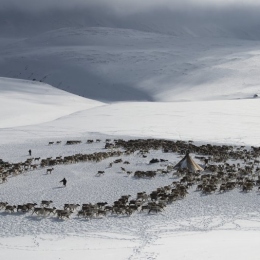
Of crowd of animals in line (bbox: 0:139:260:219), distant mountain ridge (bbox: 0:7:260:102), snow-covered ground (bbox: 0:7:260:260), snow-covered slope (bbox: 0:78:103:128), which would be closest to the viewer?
snow-covered ground (bbox: 0:7:260:260)

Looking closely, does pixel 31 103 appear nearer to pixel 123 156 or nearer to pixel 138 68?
pixel 123 156

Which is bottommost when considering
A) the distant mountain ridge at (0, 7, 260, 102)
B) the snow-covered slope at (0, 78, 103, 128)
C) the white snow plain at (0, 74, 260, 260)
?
the white snow plain at (0, 74, 260, 260)

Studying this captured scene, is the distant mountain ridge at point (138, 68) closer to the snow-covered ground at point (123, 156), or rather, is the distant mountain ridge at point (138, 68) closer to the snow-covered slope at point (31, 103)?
the snow-covered ground at point (123, 156)

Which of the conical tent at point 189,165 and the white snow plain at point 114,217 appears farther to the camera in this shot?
the conical tent at point 189,165

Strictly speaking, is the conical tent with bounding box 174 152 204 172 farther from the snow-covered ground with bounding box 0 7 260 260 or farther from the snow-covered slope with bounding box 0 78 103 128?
the snow-covered slope with bounding box 0 78 103 128

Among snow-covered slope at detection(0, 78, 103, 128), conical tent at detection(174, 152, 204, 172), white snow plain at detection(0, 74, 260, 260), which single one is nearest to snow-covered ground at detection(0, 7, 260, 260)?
white snow plain at detection(0, 74, 260, 260)

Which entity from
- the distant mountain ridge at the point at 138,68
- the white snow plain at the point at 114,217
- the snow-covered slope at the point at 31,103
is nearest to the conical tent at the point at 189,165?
the white snow plain at the point at 114,217

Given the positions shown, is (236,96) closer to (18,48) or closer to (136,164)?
(136,164)
